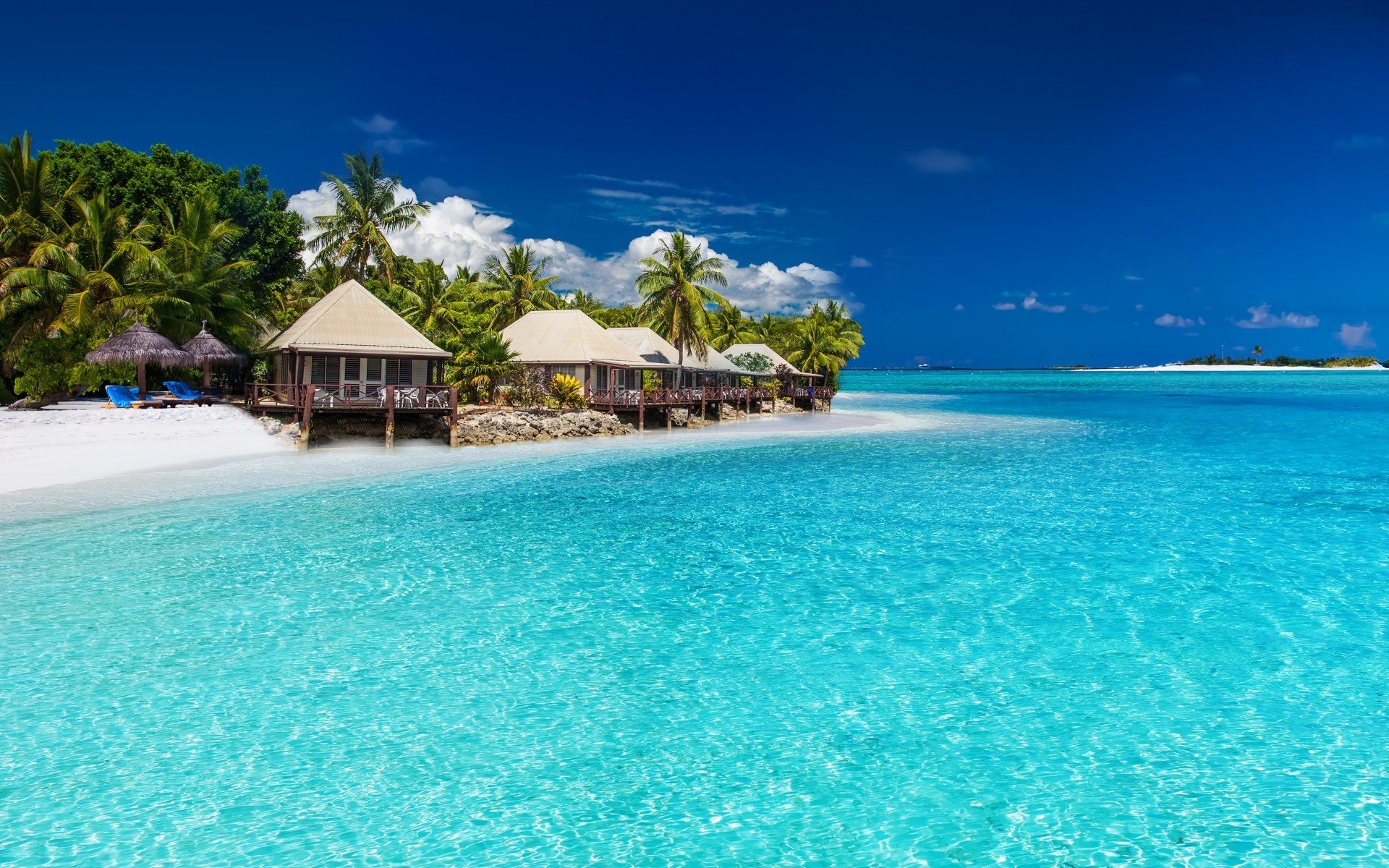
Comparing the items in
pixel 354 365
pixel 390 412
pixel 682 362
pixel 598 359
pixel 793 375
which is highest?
pixel 682 362

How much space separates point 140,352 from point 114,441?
16.1 feet

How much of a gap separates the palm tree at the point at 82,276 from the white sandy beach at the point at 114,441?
324 cm

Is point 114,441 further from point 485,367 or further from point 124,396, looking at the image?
point 485,367

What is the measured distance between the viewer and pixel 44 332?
98.1 feet

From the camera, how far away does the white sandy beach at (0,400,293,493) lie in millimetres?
20359

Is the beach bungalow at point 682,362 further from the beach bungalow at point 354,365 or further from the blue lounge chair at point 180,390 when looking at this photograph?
the blue lounge chair at point 180,390

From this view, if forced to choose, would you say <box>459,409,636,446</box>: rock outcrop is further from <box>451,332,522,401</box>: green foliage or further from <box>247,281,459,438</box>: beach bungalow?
<box>451,332,522,401</box>: green foliage

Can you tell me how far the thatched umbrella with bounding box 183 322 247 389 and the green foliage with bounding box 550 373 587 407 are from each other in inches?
467

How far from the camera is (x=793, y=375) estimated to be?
6338 centimetres

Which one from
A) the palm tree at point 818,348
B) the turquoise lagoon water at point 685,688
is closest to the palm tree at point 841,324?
the palm tree at point 818,348

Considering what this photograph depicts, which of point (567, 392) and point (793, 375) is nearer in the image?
point (567, 392)

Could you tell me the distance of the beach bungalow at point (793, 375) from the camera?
6034cm

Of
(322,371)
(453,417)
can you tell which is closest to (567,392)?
(453,417)

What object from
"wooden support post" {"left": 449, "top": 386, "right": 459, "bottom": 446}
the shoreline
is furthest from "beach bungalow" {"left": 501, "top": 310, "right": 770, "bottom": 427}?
"wooden support post" {"left": 449, "top": 386, "right": 459, "bottom": 446}
